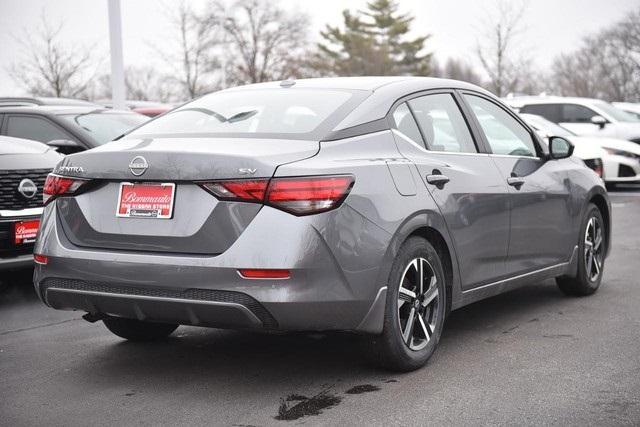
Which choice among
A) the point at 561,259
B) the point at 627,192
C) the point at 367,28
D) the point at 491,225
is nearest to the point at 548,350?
the point at 491,225

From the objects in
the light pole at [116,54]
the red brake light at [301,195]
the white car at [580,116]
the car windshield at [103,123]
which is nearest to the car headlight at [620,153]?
the white car at [580,116]

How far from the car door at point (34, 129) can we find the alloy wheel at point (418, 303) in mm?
5060

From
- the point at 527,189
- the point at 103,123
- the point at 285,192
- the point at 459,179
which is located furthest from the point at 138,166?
the point at 103,123

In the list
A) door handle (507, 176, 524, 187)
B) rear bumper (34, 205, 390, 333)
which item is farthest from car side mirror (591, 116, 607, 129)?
rear bumper (34, 205, 390, 333)

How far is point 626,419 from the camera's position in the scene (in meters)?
3.83

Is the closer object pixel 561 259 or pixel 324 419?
pixel 324 419

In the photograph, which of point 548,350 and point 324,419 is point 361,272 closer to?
point 324,419

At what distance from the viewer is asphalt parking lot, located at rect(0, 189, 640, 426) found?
3.98 m

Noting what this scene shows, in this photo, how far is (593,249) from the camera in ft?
22.4

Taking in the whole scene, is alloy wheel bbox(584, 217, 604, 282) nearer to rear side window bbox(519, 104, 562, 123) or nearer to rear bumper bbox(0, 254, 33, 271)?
rear bumper bbox(0, 254, 33, 271)

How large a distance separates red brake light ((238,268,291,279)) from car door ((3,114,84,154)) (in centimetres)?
531

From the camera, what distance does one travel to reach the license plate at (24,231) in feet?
21.5

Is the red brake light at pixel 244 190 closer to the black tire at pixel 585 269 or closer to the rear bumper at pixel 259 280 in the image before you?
the rear bumper at pixel 259 280

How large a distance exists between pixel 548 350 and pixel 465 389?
3.20ft
